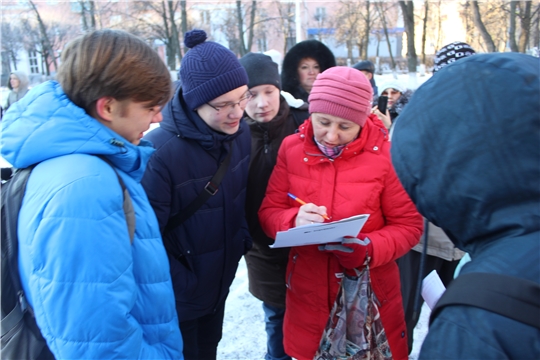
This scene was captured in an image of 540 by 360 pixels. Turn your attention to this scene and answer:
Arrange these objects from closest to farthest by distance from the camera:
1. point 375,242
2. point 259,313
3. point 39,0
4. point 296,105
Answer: point 375,242, point 296,105, point 259,313, point 39,0

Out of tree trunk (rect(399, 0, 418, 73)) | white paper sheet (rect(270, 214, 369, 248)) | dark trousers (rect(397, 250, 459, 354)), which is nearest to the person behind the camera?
white paper sheet (rect(270, 214, 369, 248))

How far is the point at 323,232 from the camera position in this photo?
154cm

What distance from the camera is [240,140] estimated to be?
7.05 feet

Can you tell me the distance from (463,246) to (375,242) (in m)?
0.88

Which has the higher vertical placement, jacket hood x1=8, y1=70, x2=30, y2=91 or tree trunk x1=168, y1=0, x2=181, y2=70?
tree trunk x1=168, y1=0, x2=181, y2=70

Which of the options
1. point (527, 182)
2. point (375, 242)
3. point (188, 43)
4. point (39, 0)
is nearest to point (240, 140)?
point (188, 43)

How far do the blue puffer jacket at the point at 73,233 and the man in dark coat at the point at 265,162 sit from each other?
3.73 ft

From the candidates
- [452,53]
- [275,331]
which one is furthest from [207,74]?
[452,53]

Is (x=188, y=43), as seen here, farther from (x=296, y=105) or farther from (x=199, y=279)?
(x=199, y=279)

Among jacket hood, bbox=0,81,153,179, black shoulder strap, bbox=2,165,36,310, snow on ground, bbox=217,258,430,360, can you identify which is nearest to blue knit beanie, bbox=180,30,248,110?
jacket hood, bbox=0,81,153,179

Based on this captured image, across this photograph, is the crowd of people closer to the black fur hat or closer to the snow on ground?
the snow on ground

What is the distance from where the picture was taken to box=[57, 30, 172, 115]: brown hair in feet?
3.99

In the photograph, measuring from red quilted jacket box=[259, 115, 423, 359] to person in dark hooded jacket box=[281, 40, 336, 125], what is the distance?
131 cm

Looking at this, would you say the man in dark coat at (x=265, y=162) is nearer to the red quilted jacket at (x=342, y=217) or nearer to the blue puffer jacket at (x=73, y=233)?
the red quilted jacket at (x=342, y=217)
